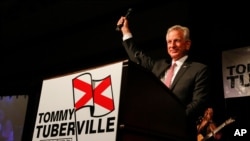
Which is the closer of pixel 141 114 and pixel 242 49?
pixel 141 114

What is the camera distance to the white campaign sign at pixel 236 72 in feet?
9.00

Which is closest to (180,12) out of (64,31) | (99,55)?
(99,55)

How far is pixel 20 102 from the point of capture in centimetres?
370

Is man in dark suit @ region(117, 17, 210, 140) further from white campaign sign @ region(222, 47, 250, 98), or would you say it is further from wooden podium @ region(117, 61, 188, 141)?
white campaign sign @ region(222, 47, 250, 98)

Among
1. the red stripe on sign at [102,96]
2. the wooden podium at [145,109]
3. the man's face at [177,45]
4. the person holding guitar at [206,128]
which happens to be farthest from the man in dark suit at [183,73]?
the person holding guitar at [206,128]

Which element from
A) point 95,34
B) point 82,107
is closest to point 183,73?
point 82,107

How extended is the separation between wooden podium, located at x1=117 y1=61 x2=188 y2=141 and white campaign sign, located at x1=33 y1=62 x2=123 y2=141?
3 centimetres

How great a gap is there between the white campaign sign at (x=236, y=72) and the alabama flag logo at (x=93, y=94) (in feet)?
6.48

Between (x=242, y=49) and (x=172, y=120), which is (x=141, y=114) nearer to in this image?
(x=172, y=120)

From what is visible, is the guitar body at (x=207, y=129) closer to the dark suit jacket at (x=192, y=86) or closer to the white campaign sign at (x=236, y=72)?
the dark suit jacket at (x=192, y=86)

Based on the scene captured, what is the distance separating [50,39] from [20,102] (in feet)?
2.82

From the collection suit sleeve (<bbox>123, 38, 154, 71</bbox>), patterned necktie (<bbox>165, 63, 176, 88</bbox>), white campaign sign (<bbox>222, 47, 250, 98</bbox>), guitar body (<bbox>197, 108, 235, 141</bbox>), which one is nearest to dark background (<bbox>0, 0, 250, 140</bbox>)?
white campaign sign (<bbox>222, 47, 250, 98</bbox>)

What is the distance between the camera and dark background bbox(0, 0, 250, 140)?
2.74 m

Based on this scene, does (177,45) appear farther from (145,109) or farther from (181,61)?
(145,109)
